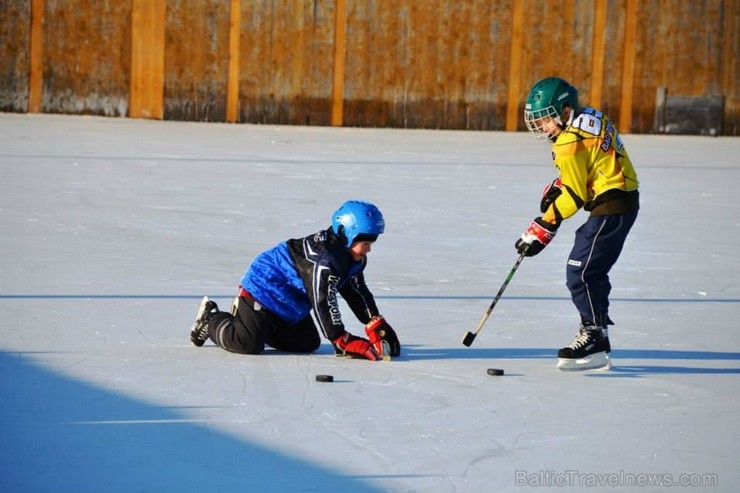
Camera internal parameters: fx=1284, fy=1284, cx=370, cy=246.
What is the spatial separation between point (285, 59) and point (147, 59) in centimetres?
178

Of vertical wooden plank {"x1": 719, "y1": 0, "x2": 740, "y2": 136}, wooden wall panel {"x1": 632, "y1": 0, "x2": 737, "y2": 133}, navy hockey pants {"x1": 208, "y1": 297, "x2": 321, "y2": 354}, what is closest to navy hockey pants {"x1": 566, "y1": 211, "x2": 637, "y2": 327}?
navy hockey pants {"x1": 208, "y1": 297, "x2": 321, "y2": 354}

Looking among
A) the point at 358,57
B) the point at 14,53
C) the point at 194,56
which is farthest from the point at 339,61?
the point at 14,53

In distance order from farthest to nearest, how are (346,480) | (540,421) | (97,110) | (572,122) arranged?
(97,110)
(572,122)
(540,421)
(346,480)

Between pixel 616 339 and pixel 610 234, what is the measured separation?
877 mm

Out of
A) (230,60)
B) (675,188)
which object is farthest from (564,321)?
(230,60)

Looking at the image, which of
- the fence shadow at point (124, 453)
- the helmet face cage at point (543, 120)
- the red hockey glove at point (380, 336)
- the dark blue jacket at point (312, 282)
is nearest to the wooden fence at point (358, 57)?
the dark blue jacket at point (312, 282)


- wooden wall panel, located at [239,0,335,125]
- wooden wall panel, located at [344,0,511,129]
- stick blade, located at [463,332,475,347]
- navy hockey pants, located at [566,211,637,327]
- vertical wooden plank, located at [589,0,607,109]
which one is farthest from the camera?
vertical wooden plank, located at [589,0,607,109]

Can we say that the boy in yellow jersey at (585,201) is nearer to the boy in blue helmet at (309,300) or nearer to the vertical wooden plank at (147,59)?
the boy in blue helmet at (309,300)

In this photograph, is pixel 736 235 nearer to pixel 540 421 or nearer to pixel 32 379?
pixel 540 421

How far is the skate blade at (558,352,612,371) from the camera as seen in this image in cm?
578

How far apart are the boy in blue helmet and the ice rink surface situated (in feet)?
0.36

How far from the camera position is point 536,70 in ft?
56.6

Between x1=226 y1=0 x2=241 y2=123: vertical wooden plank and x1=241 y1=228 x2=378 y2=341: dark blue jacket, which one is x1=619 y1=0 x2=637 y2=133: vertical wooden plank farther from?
x1=241 y1=228 x2=378 y2=341: dark blue jacket

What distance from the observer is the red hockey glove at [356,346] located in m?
5.81
